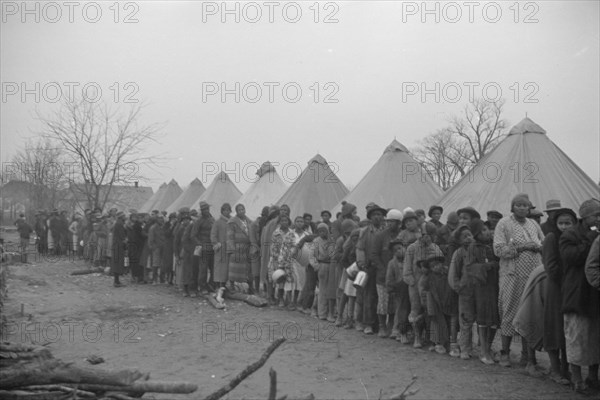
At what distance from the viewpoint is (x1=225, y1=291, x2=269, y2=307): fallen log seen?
9562 millimetres

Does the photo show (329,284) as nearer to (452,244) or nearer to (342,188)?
(452,244)

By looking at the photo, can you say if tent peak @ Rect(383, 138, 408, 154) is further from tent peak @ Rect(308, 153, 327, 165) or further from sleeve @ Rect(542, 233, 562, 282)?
sleeve @ Rect(542, 233, 562, 282)

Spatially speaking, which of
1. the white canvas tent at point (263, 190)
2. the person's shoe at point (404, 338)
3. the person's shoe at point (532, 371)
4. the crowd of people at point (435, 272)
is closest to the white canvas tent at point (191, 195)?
the white canvas tent at point (263, 190)

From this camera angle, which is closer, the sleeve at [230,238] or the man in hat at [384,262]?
the man in hat at [384,262]

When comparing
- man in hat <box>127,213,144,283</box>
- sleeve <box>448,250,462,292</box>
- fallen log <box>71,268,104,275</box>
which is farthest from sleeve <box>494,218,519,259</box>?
fallen log <box>71,268,104,275</box>

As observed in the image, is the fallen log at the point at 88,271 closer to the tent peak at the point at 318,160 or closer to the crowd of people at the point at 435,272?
the crowd of people at the point at 435,272

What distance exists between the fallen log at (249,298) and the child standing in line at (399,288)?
133 inches

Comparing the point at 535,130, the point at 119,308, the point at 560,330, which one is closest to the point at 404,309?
the point at 560,330

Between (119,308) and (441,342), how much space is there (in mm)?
5876

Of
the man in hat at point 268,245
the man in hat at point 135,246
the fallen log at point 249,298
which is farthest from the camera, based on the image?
the man in hat at point 135,246

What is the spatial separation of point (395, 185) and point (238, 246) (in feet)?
18.5

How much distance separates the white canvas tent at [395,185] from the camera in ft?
45.3

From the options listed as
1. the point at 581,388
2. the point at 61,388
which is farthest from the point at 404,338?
the point at 61,388

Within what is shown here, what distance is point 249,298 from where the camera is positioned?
388 inches
